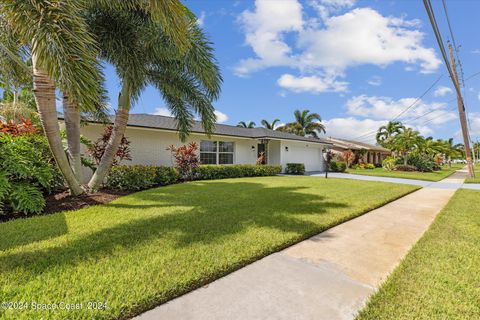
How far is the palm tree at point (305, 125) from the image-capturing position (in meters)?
38.3

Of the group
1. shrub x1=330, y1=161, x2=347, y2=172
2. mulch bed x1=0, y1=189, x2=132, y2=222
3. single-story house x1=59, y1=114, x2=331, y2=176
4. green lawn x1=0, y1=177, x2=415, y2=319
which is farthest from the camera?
shrub x1=330, y1=161, x2=347, y2=172

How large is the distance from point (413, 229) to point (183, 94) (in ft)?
28.7

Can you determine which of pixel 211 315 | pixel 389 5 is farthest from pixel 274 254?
pixel 389 5

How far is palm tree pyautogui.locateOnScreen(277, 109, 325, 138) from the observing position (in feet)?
126

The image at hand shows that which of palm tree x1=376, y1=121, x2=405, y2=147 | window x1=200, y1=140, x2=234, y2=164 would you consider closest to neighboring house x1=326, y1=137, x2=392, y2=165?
palm tree x1=376, y1=121, x2=405, y2=147

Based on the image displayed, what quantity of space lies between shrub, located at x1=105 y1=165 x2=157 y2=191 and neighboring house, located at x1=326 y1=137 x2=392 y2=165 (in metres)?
25.1

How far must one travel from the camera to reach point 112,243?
4047 mm

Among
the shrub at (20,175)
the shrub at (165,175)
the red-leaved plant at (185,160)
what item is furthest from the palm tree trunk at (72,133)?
the red-leaved plant at (185,160)

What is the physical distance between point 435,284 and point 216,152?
1518cm

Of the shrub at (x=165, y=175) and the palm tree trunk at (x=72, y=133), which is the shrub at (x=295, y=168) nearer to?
the shrub at (x=165, y=175)

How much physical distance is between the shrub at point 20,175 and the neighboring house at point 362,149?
28.9 meters

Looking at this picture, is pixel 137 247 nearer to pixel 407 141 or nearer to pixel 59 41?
pixel 59 41

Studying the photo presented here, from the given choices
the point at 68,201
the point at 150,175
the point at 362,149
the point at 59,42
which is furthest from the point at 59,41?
the point at 362,149

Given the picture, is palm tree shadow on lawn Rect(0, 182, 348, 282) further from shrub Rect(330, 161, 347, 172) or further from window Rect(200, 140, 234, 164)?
shrub Rect(330, 161, 347, 172)
